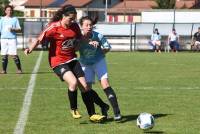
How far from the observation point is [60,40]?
8898mm

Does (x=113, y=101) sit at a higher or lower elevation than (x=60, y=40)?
lower

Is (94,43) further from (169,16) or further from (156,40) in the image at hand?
(169,16)

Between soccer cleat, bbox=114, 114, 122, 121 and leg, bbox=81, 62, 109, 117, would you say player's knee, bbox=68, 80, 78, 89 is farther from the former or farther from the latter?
soccer cleat, bbox=114, 114, 122, 121

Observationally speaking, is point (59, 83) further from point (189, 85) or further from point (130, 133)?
point (130, 133)

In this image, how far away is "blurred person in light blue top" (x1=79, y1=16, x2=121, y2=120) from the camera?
8891 mm

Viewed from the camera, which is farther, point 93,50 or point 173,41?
point 173,41

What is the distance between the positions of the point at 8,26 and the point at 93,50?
8613mm

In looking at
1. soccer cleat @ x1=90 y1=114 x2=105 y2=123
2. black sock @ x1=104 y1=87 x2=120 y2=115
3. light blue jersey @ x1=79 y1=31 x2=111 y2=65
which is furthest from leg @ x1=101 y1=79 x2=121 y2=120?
light blue jersey @ x1=79 y1=31 x2=111 y2=65

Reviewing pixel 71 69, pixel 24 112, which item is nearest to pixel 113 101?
pixel 71 69

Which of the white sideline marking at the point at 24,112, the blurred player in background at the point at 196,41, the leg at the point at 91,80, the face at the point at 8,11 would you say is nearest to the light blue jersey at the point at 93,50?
the leg at the point at 91,80

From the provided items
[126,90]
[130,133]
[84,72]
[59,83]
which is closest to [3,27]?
[59,83]

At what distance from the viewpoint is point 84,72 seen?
9.23 meters

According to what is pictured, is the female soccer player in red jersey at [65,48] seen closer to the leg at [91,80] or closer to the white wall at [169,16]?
the leg at [91,80]

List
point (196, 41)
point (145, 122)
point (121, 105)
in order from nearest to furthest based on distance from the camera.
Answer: point (145, 122) < point (121, 105) < point (196, 41)
